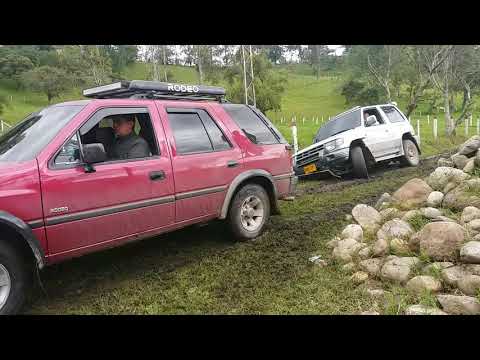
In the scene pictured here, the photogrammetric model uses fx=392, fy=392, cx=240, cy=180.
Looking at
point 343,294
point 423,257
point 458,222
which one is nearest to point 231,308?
point 343,294

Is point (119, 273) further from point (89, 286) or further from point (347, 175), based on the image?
point (347, 175)

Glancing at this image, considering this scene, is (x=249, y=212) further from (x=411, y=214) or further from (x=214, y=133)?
(x=411, y=214)

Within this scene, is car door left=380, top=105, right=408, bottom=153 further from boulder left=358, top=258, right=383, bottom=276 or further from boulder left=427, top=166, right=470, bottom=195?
boulder left=358, top=258, right=383, bottom=276

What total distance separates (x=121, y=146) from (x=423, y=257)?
128 inches

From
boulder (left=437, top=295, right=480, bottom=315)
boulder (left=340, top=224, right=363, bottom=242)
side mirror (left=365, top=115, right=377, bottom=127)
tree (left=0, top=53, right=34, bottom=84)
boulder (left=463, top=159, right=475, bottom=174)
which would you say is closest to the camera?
boulder (left=437, top=295, right=480, bottom=315)

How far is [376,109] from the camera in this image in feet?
34.4

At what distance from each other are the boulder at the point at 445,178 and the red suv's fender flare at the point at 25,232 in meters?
4.62

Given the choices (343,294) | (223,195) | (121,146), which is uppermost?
(121,146)

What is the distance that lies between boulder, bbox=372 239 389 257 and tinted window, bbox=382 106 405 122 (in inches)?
288

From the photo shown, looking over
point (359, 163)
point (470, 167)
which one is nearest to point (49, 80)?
point (359, 163)

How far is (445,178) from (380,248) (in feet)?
6.01

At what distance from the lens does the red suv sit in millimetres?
3230

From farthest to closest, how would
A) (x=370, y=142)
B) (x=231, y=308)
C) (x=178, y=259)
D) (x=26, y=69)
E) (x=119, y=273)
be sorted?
(x=26, y=69) < (x=370, y=142) < (x=178, y=259) < (x=119, y=273) < (x=231, y=308)

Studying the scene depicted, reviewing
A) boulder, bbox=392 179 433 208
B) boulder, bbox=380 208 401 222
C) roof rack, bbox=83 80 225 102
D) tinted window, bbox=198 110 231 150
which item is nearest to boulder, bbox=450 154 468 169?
boulder, bbox=392 179 433 208
